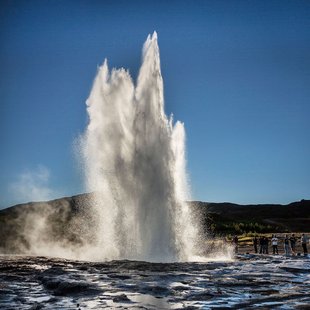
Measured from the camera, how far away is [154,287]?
12680 mm

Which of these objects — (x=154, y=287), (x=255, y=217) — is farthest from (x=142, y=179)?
(x=255, y=217)

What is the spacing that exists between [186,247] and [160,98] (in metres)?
10.8

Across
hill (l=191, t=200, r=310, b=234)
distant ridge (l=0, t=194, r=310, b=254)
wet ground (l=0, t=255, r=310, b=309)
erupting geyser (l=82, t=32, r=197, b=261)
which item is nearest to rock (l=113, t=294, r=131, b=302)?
wet ground (l=0, t=255, r=310, b=309)

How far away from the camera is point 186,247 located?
24.1 m

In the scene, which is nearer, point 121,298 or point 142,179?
point 121,298

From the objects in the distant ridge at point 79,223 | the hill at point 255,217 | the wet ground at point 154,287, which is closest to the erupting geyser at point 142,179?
the wet ground at point 154,287

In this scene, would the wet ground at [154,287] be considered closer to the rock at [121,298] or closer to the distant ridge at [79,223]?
the rock at [121,298]

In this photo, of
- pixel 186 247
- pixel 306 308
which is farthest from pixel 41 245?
pixel 306 308

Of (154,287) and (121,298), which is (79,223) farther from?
(121,298)

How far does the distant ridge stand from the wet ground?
944 inches

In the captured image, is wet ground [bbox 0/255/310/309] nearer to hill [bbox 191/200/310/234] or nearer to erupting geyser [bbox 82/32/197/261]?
erupting geyser [bbox 82/32/197/261]

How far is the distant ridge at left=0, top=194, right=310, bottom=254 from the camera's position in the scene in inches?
1898

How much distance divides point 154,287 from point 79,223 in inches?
2203

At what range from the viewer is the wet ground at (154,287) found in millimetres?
10250
